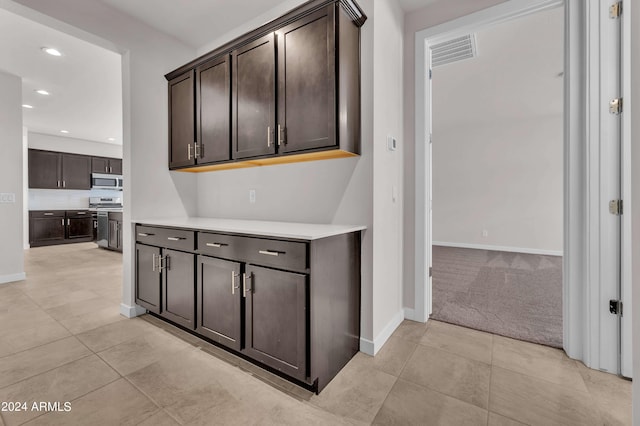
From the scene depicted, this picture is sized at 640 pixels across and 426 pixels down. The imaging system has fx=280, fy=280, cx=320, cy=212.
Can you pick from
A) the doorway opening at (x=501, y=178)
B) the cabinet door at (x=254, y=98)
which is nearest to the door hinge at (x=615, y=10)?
the doorway opening at (x=501, y=178)

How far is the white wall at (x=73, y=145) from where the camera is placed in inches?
267

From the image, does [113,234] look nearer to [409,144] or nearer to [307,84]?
[307,84]

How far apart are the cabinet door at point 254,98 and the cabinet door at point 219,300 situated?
0.89 meters

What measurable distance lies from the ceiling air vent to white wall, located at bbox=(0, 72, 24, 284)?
537cm

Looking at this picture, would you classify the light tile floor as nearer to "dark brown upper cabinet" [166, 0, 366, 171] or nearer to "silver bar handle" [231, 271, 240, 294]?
"silver bar handle" [231, 271, 240, 294]

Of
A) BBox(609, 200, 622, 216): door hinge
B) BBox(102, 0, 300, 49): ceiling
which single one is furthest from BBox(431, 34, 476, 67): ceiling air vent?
BBox(609, 200, 622, 216): door hinge

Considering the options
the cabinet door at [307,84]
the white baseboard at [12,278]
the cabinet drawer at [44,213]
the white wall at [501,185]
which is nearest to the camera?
the cabinet door at [307,84]

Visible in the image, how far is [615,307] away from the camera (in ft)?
5.63

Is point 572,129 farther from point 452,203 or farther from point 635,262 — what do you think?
point 452,203

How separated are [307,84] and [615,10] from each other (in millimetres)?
1911

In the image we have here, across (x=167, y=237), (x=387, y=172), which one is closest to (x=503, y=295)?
(x=387, y=172)

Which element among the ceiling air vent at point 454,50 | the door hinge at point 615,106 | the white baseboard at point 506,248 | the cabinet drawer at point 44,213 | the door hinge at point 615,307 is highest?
the ceiling air vent at point 454,50

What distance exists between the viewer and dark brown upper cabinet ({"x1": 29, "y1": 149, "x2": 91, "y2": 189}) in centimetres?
657

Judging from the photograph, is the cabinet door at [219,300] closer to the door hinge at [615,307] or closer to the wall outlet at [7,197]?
the door hinge at [615,307]
